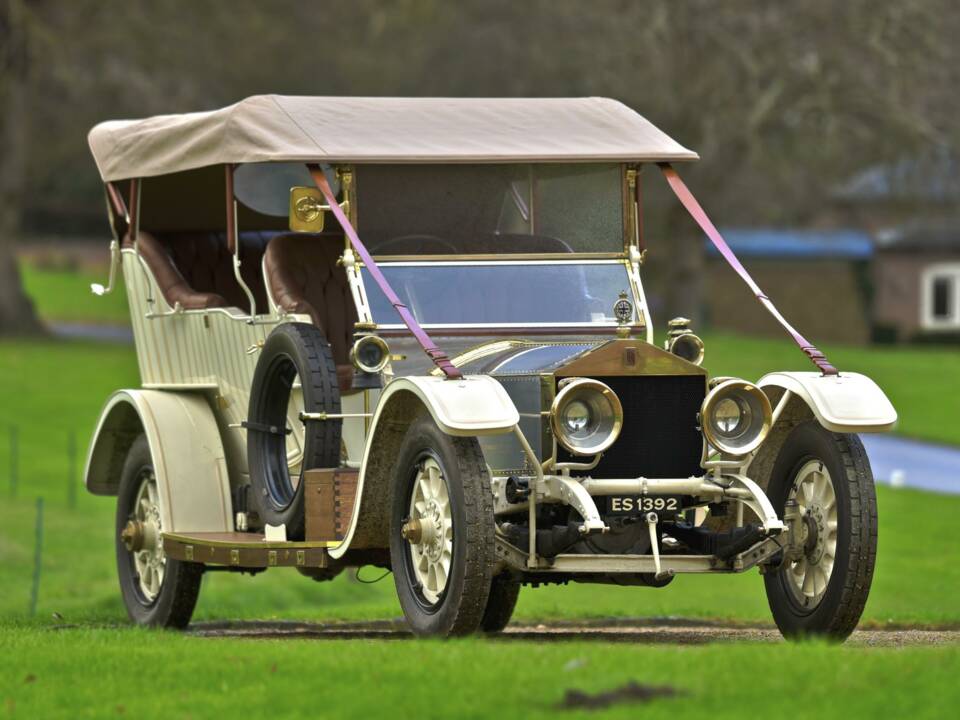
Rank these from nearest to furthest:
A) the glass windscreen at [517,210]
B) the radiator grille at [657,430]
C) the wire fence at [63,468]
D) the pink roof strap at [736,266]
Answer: the radiator grille at [657,430], the pink roof strap at [736,266], the glass windscreen at [517,210], the wire fence at [63,468]

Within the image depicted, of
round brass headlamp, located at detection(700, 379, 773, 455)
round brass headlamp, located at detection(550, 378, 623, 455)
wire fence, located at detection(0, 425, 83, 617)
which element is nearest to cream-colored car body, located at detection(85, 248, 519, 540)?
round brass headlamp, located at detection(550, 378, 623, 455)

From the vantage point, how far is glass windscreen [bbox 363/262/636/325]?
10.4 meters

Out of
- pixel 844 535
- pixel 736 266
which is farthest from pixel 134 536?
pixel 844 535

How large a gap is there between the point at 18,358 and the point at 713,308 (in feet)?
79.0

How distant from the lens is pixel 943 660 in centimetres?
727

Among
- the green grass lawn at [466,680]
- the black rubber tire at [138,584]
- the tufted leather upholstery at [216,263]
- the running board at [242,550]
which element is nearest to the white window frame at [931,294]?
the tufted leather upholstery at [216,263]

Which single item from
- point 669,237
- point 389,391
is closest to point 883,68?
point 669,237

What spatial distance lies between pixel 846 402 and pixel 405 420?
6.59 feet

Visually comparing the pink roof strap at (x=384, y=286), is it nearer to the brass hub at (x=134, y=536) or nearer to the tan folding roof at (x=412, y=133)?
the tan folding roof at (x=412, y=133)

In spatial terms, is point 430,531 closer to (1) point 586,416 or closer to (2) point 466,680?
(1) point 586,416

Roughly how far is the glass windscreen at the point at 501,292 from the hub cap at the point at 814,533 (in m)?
1.62

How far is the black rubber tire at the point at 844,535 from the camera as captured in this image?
29.4 ft

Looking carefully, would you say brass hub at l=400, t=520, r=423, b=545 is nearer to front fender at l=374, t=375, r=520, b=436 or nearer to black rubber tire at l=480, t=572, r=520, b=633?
front fender at l=374, t=375, r=520, b=436

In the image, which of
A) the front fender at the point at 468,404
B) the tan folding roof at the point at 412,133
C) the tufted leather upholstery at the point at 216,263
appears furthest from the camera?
the tufted leather upholstery at the point at 216,263
